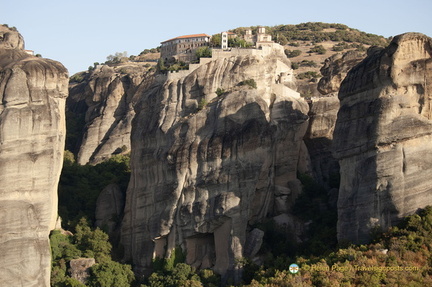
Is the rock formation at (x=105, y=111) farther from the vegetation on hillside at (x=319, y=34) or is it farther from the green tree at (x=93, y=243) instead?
the vegetation on hillside at (x=319, y=34)

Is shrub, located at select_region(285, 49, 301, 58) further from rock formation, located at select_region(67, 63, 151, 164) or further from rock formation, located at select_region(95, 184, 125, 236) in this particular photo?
rock formation, located at select_region(95, 184, 125, 236)

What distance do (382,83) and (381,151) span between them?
4076 millimetres

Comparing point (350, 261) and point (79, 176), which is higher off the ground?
point (79, 176)

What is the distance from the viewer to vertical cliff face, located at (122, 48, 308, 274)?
70312 mm

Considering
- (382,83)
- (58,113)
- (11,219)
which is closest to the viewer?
(382,83)

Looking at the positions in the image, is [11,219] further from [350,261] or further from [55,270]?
[350,261]

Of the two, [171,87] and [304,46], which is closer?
[171,87]

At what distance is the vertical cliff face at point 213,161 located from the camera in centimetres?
7031

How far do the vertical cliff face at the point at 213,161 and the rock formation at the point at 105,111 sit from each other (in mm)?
19312

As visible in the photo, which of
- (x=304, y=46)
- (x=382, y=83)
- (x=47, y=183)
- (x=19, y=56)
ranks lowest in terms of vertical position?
(x=47, y=183)

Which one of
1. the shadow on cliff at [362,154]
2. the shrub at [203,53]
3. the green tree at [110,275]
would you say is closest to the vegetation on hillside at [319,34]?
the shrub at [203,53]

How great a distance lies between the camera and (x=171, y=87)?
3054 inches

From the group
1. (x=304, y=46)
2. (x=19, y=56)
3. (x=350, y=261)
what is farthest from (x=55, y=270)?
(x=304, y=46)

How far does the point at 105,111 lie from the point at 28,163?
31.7 m
